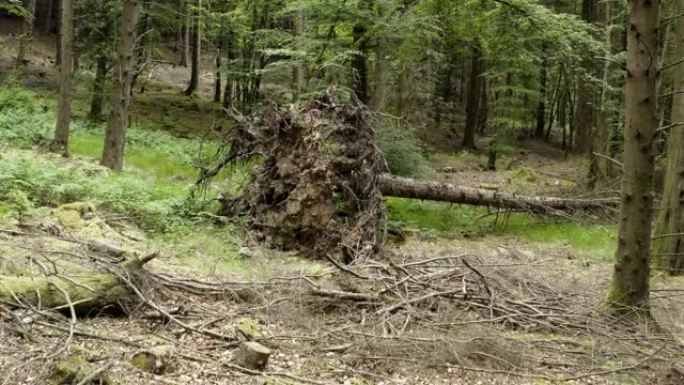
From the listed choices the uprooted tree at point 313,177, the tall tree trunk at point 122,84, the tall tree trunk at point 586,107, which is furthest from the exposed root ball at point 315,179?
the tall tree trunk at point 586,107

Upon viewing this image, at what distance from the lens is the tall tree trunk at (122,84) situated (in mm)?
11922

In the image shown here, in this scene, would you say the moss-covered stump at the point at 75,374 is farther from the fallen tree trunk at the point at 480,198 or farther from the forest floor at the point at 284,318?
the fallen tree trunk at the point at 480,198

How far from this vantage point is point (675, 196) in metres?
8.84

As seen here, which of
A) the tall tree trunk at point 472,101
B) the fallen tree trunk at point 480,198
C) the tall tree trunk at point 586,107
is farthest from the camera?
the tall tree trunk at point 472,101

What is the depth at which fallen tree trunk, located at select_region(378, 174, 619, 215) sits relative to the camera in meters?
10.9

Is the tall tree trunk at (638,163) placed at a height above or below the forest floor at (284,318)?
above

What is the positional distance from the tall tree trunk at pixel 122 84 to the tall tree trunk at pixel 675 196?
9679mm

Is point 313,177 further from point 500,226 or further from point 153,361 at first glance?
point 500,226

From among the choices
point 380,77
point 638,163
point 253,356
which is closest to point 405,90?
point 380,77

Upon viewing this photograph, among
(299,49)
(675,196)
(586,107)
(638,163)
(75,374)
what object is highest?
(299,49)

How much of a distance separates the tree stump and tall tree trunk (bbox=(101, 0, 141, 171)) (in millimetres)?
9143

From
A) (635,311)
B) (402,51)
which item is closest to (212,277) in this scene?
(635,311)

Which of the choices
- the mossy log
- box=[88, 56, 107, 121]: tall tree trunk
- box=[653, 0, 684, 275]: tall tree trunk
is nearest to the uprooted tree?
the mossy log

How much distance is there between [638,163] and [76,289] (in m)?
5.12
